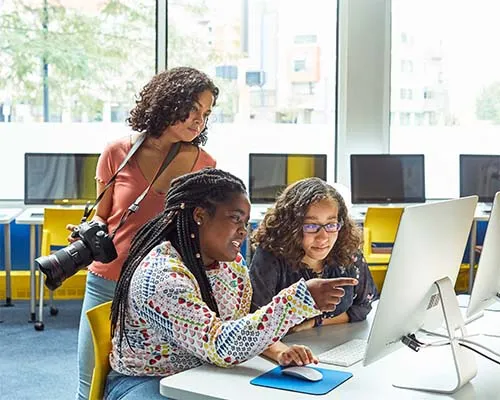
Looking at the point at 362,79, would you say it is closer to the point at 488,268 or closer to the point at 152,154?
the point at 152,154

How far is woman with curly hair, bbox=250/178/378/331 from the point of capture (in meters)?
2.54

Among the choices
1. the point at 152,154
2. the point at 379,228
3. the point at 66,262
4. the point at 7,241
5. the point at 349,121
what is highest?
the point at 349,121

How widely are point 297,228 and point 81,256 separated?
0.70 meters

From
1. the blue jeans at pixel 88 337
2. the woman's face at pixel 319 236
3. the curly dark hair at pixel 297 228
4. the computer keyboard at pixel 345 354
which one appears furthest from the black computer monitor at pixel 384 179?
the computer keyboard at pixel 345 354

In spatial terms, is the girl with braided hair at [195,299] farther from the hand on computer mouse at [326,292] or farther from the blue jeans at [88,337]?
the blue jeans at [88,337]

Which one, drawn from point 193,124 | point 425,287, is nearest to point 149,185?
point 193,124

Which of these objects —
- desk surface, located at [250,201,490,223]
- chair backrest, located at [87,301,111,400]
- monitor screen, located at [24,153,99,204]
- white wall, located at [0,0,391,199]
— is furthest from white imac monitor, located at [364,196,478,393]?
white wall, located at [0,0,391,199]

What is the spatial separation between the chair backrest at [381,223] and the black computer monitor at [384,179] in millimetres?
509

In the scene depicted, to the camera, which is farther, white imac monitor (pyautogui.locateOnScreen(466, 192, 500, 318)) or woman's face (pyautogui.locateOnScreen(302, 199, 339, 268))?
woman's face (pyautogui.locateOnScreen(302, 199, 339, 268))

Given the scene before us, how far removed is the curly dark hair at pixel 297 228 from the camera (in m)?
2.57

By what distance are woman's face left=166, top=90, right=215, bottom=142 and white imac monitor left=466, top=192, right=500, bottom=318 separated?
103 centimetres

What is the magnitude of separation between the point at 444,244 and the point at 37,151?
4747 mm

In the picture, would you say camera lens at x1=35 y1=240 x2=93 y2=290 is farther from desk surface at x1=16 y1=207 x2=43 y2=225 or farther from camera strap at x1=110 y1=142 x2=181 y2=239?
desk surface at x1=16 y1=207 x2=43 y2=225

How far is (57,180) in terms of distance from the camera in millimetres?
5609
